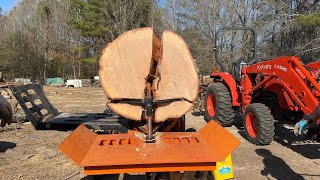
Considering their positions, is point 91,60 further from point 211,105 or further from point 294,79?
point 294,79

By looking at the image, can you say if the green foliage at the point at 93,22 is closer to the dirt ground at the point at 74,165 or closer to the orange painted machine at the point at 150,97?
the dirt ground at the point at 74,165

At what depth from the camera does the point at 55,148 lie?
6031 mm

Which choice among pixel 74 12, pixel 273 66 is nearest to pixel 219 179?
pixel 273 66

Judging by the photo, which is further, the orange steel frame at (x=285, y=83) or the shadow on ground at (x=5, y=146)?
the shadow on ground at (x=5, y=146)

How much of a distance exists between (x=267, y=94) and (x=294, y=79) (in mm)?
1432

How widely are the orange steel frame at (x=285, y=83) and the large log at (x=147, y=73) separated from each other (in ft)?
9.29

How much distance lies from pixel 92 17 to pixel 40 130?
26204mm

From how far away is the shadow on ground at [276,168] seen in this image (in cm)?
481

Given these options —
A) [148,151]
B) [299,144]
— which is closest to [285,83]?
[299,144]

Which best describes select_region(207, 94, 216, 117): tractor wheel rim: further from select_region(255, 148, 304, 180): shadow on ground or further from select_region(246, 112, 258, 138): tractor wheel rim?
select_region(255, 148, 304, 180): shadow on ground

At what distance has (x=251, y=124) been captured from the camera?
6.96 meters

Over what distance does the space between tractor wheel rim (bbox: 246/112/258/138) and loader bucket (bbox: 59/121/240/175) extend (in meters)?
3.59

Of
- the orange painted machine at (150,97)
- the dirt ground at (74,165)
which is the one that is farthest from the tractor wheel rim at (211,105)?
the orange painted machine at (150,97)

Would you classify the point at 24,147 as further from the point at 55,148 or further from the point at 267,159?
the point at 267,159
